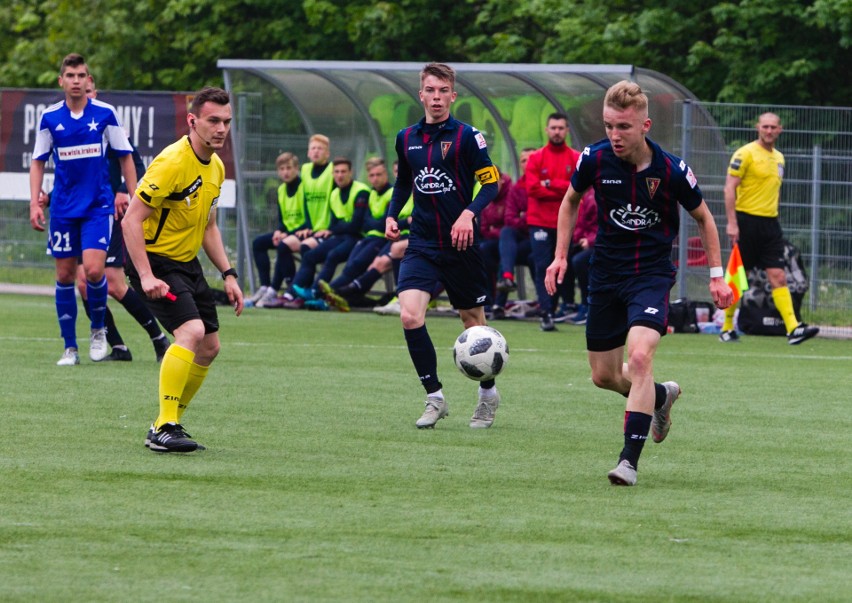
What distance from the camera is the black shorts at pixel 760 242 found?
607 inches

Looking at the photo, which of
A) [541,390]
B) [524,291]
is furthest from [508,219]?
[541,390]

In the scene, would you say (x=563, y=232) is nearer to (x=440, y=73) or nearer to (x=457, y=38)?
(x=440, y=73)

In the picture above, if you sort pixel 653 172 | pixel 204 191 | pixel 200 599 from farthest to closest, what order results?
pixel 204 191, pixel 653 172, pixel 200 599

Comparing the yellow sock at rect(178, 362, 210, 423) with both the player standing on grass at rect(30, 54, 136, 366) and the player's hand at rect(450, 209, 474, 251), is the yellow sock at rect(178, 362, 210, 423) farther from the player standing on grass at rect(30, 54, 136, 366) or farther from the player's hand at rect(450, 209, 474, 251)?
the player standing on grass at rect(30, 54, 136, 366)

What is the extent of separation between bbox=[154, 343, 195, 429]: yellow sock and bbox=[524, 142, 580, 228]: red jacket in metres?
9.13

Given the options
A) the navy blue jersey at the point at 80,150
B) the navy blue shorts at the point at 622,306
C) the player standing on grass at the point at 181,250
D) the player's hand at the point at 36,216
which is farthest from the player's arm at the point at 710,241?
the player's hand at the point at 36,216

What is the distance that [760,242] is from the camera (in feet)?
50.7

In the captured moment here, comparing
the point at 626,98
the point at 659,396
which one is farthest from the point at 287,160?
the point at 626,98

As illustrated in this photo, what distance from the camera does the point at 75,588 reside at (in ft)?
16.5

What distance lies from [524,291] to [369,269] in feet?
6.22

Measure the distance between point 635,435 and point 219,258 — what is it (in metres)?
2.33

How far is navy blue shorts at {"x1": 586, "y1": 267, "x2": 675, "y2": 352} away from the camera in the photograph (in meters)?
7.40

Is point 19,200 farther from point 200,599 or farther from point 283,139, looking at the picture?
point 200,599

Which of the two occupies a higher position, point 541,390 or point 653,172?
point 653,172
